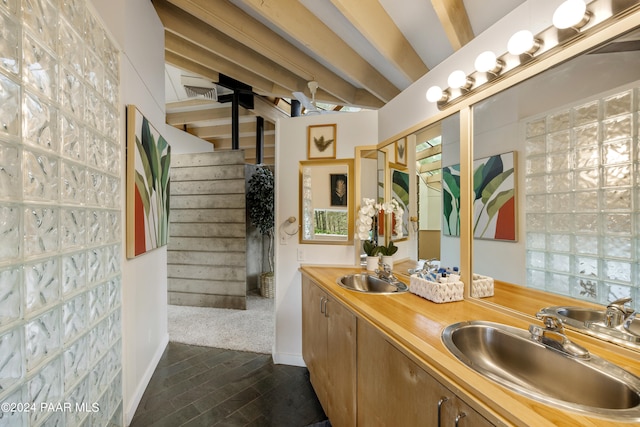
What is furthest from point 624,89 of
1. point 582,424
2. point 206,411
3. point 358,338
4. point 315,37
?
point 206,411

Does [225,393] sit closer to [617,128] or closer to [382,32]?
[617,128]

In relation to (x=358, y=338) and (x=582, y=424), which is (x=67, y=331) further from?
(x=582, y=424)

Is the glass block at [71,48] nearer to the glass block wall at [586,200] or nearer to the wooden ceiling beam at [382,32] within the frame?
the wooden ceiling beam at [382,32]

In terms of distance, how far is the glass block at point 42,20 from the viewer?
81 cm

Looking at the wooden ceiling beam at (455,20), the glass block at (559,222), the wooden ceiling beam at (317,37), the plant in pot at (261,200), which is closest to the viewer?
the glass block at (559,222)

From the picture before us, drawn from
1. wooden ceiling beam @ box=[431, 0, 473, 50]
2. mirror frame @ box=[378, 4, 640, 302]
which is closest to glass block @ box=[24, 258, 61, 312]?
mirror frame @ box=[378, 4, 640, 302]

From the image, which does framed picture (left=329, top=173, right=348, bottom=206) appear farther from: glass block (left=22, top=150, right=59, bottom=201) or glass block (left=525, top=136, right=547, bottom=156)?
glass block (left=22, top=150, right=59, bottom=201)

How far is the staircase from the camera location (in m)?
3.85

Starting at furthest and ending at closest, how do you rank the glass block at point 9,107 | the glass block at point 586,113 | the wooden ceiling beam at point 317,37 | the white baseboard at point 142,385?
the wooden ceiling beam at point 317,37
the white baseboard at point 142,385
the glass block at point 586,113
the glass block at point 9,107

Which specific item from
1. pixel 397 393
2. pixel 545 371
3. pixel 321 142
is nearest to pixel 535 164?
pixel 545 371

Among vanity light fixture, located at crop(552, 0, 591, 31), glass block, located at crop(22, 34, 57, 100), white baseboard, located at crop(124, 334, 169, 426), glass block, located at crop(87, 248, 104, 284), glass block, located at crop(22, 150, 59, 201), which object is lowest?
white baseboard, located at crop(124, 334, 169, 426)

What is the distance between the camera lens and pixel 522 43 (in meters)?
1.09

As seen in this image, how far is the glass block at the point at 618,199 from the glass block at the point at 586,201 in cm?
3

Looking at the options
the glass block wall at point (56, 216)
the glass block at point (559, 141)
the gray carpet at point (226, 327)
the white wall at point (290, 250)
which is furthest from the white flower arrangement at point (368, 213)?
the glass block wall at point (56, 216)
